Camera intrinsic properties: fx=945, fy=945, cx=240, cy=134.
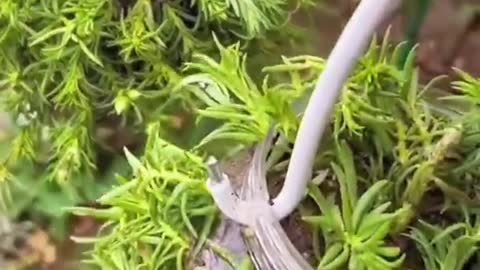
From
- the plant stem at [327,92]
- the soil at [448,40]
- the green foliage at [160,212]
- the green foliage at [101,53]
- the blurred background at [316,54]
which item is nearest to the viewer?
the plant stem at [327,92]

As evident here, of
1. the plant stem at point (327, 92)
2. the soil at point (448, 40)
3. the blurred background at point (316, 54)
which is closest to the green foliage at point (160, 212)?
the plant stem at point (327, 92)

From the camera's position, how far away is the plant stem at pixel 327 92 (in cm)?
46

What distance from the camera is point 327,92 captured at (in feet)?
1.61

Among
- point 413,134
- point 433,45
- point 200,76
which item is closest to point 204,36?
point 200,76

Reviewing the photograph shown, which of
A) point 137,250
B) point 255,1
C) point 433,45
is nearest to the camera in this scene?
point 137,250

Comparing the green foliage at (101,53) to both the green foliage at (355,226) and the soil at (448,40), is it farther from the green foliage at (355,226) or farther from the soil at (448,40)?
the soil at (448,40)

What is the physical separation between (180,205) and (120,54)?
245 mm

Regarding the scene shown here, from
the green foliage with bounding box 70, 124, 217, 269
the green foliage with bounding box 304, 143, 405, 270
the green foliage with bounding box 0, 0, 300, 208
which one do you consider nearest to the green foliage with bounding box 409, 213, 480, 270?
the green foliage with bounding box 304, 143, 405, 270

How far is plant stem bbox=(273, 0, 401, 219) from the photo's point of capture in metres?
0.46

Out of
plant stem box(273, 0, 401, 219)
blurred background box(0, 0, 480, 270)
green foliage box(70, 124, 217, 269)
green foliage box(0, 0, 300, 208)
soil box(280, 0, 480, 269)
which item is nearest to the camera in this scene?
plant stem box(273, 0, 401, 219)

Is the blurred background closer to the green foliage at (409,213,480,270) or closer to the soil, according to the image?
the soil

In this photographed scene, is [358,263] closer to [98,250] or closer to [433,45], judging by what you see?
[98,250]

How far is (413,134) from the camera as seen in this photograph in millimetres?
606

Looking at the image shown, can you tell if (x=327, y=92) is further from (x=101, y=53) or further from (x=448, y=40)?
(x=448, y=40)
